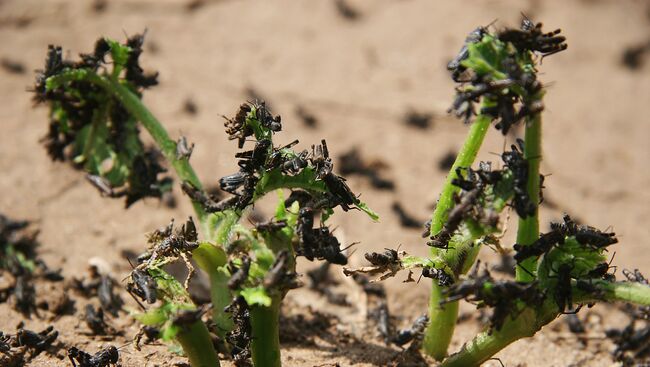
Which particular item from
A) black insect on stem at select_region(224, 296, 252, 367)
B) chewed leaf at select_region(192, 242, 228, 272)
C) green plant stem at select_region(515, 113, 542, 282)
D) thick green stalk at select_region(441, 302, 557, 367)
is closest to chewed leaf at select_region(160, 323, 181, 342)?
black insect on stem at select_region(224, 296, 252, 367)

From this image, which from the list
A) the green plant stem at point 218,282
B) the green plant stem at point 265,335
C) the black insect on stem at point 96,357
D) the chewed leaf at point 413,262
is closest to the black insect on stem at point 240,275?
the green plant stem at point 265,335

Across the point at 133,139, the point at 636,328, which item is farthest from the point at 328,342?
the point at 636,328

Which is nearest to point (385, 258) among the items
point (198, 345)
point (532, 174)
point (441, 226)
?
point (441, 226)

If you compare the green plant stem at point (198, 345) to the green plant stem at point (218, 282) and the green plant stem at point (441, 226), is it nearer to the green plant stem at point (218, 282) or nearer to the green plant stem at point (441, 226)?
the green plant stem at point (218, 282)

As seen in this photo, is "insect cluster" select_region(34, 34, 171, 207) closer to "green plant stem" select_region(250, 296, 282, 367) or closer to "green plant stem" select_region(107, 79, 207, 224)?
"green plant stem" select_region(107, 79, 207, 224)

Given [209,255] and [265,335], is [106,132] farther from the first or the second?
[265,335]
